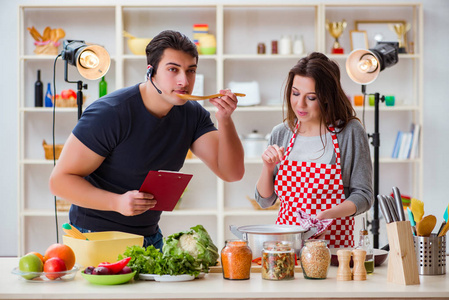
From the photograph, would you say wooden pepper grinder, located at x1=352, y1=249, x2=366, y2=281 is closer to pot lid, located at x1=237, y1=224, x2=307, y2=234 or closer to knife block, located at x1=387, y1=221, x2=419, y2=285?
knife block, located at x1=387, y1=221, x2=419, y2=285

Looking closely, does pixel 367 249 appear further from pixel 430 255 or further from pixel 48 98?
pixel 48 98

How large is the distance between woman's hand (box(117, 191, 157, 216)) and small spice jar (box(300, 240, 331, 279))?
0.54 meters

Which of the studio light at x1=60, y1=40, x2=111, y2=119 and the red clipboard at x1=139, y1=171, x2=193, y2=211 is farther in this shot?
the studio light at x1=60, y1=40, x2=111, y2=119

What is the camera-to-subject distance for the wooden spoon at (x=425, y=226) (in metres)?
1.84

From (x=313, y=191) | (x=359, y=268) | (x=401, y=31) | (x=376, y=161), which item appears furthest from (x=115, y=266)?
(x=401, y=31)

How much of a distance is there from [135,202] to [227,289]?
48 cm

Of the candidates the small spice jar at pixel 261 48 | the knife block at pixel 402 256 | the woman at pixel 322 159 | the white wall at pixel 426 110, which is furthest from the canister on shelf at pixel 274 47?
the knife block at pixel 402 256

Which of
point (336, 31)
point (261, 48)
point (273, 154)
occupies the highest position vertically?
point (336, 31)

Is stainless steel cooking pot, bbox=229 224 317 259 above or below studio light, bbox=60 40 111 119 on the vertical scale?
below

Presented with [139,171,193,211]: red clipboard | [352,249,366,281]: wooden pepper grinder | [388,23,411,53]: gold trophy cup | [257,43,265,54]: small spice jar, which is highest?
[388,23,411,53]: gold trophy cup

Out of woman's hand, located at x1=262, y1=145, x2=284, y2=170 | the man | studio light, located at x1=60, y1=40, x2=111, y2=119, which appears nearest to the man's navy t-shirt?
the man

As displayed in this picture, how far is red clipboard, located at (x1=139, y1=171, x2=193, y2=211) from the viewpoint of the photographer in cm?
182

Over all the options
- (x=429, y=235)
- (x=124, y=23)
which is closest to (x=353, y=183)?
(x=429, y=235)

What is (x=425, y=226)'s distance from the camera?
72.6 inches
